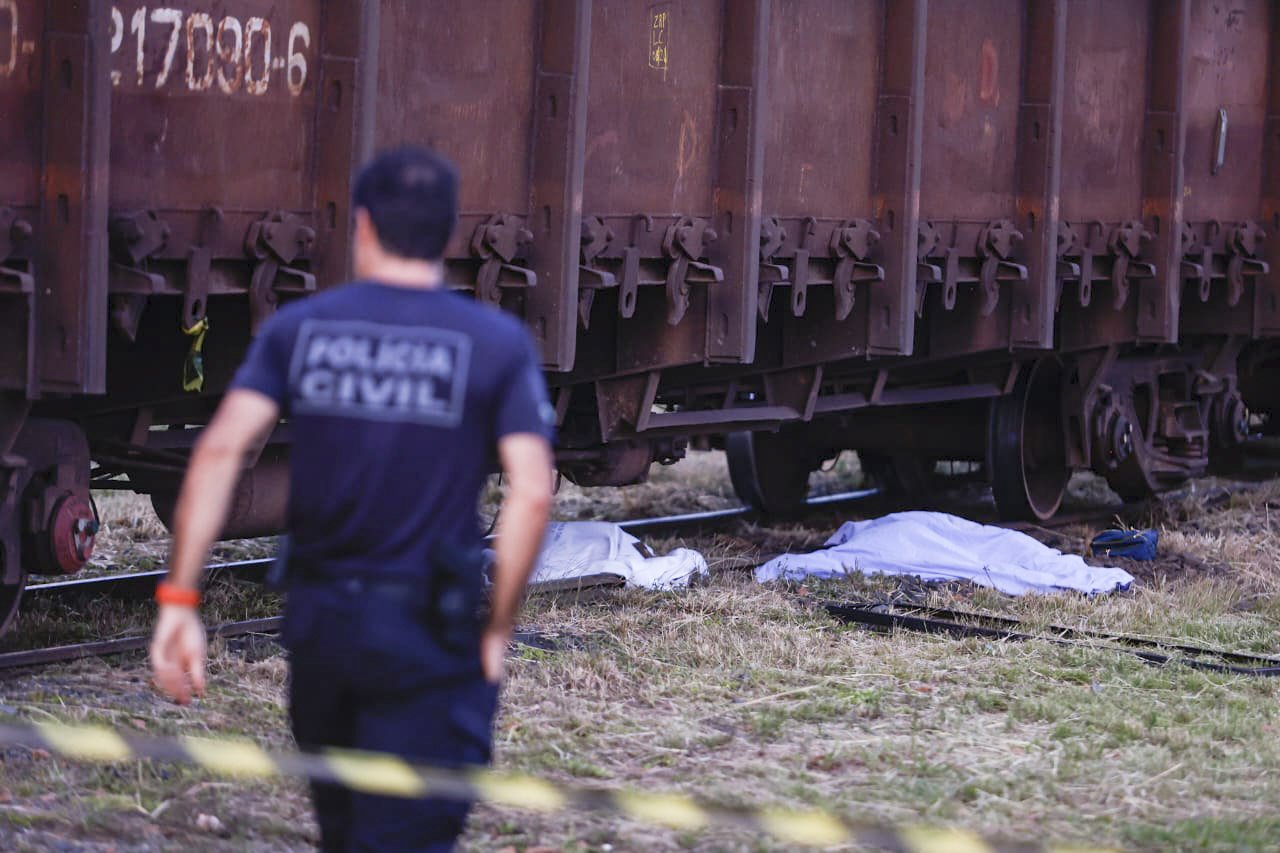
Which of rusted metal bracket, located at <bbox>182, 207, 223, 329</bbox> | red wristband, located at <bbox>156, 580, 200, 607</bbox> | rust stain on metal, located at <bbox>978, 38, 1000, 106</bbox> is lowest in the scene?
red wristband, located at <bbox>156, 580, 200, 607</bbox>

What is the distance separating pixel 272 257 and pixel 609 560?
3.05 meters

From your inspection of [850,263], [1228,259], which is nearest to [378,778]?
[850,263]

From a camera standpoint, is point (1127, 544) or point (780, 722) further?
point (1127, 544)

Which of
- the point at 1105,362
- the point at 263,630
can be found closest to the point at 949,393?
the point at 1105,362

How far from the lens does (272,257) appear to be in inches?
250

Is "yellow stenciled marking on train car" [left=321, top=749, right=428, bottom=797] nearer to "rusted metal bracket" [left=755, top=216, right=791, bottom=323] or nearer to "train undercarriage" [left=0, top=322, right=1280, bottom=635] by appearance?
"train undercarriage" [left=0, top=322, right=1280, bottom=635]

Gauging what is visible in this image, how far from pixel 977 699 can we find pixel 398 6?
3.59m

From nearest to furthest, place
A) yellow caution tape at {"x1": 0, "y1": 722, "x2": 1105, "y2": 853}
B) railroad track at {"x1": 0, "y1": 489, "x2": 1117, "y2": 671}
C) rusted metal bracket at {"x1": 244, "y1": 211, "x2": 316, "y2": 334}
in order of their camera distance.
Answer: yellow caution tape at {"x1": 0, "y1": 722, "x2": 1105, "y2": 853}
rusted metal bracket at {"x1": 244, "y1": 211, "x2": 316, "y2": 334}
railroad track at {"x1": 0, "y1": 489, "x2": 1117, "y2": 671}

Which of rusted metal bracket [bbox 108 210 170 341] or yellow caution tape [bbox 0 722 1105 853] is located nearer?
yellow caution tape [bbox 0 722 1105 853]

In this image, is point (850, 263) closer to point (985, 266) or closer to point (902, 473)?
point (985, 266)

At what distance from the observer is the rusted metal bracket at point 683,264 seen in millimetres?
7957

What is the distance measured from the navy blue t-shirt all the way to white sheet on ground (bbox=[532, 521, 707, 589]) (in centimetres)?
522

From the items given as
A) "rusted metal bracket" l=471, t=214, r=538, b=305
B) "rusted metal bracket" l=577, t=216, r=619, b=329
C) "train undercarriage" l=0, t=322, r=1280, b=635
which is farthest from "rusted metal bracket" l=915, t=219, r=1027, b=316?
"rusted metal bracket" l=471, t=214, r=538, b=305

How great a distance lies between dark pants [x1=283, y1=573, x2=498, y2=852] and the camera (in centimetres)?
317
